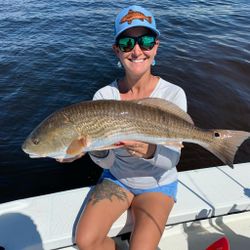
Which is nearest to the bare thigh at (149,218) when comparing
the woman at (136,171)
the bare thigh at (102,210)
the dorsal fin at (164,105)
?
the woman at (136,171)

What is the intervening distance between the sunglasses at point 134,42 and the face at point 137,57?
0.10 ft

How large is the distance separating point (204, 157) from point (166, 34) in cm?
717

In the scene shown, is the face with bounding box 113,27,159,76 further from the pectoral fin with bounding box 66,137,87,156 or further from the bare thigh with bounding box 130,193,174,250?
the bare thigh with bounding box 130,193,174,250

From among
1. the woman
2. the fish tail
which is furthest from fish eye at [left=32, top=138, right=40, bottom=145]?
the fish tail

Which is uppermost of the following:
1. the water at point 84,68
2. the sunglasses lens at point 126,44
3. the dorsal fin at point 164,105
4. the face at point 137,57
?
the sunglasses lens at point 126,44

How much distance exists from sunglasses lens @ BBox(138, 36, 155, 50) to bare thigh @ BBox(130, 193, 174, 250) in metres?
1.48

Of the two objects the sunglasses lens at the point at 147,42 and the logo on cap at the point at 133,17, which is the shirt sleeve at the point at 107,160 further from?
the logo on cap at the point at 133,17

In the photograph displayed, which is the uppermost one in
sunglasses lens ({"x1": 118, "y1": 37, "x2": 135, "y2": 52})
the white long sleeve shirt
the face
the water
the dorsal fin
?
sunglasses lens ({"x1": 118, "y1": 37, "x2": 135, "y2": 52})

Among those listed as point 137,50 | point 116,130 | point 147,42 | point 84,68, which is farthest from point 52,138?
point 84,68

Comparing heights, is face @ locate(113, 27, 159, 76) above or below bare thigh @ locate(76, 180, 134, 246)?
above

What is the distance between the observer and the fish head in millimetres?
2801

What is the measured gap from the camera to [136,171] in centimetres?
353

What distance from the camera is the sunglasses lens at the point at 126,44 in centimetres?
328

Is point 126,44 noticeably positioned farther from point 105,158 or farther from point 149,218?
point 149,218
